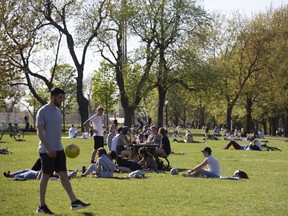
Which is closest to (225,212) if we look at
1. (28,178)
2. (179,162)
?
(28,178)

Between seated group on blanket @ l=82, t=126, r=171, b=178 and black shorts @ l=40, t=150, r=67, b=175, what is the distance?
Result: 5686 mm

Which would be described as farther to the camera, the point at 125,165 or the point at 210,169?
the point at 125,165

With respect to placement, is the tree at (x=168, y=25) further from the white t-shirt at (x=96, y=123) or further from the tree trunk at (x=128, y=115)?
the white t-shirt at (x=96, y=123)

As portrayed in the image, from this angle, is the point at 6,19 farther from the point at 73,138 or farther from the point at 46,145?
the point at 46,145

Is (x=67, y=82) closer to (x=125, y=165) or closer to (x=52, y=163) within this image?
(x=125, y=165)

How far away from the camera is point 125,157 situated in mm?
18875

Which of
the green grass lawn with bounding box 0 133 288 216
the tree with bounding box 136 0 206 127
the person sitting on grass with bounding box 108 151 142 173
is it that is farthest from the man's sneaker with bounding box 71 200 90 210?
the tree with bounding box 136 0 206 127

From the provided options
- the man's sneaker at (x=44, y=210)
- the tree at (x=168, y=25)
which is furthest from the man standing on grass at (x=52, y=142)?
the tree at (x=168, y=25)

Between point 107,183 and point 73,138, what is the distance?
2998 cm

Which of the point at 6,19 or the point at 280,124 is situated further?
the point at 280,124

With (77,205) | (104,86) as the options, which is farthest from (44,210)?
(104,86)

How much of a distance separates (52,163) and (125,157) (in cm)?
968

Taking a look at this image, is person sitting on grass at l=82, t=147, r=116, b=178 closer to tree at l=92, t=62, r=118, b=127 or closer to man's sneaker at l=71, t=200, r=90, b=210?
man's sneaker at l=71, t=200, r=90, b=210

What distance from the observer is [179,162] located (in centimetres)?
2173
